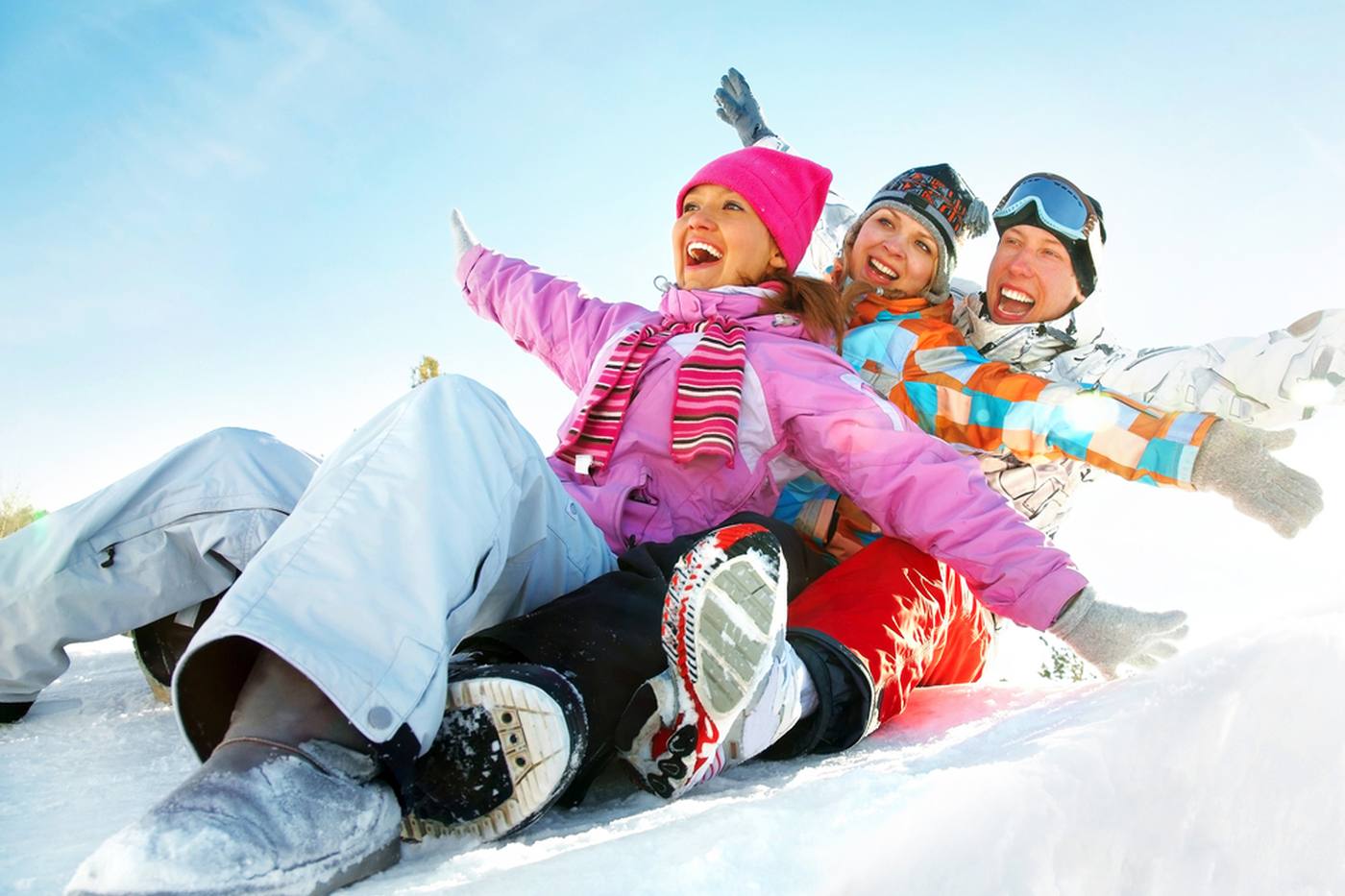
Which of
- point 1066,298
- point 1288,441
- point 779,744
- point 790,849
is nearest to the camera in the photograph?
point 790,849

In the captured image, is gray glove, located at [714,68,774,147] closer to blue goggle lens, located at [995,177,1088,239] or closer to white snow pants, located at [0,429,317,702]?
blue goggle lens, located at [995,177,1088,239]

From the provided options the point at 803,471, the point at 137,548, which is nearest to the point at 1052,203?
the point at 803,471

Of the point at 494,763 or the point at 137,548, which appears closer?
the point at 494,763

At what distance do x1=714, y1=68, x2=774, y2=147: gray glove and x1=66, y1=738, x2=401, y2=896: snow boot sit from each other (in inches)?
128

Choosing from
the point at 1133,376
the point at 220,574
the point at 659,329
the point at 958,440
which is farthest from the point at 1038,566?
the point at 220,574

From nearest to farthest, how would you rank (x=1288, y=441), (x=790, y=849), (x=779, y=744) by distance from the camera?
(x=790, y=849) → (x=779, y=744) → (x=1288, y=441)

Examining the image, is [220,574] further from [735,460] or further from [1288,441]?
[1288,441]

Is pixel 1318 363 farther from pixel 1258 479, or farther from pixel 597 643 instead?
pixel 597 643

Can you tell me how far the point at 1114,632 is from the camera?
58.6 inches

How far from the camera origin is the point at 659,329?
2.00 meters

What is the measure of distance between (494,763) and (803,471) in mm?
1173

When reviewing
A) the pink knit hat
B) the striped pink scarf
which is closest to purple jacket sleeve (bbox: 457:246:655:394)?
the striped pink scarf

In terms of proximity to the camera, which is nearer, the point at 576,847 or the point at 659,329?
the point at 576,847

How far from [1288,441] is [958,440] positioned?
609mm
